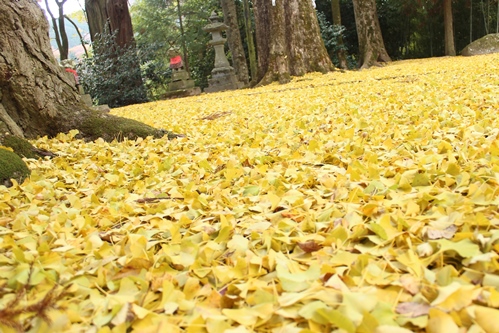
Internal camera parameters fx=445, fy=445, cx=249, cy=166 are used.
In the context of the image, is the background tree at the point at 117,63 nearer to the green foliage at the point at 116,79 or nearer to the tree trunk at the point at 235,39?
the green foliage at the point at 116,79

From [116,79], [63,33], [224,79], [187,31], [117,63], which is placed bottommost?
[224,79]

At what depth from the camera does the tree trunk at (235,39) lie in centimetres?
1251

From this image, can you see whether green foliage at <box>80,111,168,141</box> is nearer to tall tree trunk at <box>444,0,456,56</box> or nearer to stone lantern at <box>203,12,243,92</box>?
stone lantern at <box>203,12,243,92</box>

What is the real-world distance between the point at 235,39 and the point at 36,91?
32.3 ft

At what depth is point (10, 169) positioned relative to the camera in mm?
2236

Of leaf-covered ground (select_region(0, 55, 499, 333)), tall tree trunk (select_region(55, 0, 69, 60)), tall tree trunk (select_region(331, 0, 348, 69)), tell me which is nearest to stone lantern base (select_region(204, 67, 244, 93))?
tall tree trunk (select_region(331, 0, 348, 69))

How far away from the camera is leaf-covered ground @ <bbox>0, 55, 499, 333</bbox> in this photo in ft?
2.71

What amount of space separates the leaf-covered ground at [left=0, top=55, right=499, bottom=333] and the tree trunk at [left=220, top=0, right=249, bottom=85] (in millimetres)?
10602

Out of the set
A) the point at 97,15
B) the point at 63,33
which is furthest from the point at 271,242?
the point at 63,33

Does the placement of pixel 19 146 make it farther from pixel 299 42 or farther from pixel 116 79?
pixel 116 79

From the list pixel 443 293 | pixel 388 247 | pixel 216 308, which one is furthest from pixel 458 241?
pixel 216 308

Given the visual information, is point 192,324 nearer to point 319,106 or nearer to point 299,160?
point 299,160

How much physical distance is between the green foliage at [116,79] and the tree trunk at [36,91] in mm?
8094

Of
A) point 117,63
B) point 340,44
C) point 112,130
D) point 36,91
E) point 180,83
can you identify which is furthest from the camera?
point 340,44
